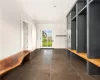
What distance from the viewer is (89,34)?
133 inches

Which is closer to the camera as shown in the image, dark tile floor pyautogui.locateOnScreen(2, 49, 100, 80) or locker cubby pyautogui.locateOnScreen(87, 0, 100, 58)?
dark tile floor pyautogui.locateOnScreen(2, 49, 100, 80)

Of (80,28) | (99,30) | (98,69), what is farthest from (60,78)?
(80,28)

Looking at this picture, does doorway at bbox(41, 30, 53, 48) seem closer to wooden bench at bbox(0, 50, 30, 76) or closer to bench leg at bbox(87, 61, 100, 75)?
wooden bench at bbox(0, 50, 30, 76)

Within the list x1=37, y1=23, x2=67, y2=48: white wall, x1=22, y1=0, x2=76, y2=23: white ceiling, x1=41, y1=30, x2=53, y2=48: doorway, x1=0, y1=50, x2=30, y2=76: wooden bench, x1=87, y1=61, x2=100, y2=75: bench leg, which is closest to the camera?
x1=0, y1=50, x2=30, y2=76: wooden bench

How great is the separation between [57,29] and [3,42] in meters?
10.1

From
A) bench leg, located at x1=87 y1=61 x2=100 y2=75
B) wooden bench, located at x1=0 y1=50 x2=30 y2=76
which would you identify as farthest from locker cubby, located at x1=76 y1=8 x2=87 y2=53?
wooden bench, located at x1=0 y1=50 x2=30 y2=76

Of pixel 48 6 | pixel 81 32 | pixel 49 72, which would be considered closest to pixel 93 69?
pixel 49 72

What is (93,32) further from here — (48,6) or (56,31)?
(56,31)

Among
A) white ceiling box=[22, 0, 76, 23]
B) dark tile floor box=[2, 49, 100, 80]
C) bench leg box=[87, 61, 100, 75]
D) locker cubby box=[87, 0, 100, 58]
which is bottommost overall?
dark tile floor box=[2, 49, 100, 80]

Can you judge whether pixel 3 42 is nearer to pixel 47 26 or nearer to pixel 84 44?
pixel 84 44

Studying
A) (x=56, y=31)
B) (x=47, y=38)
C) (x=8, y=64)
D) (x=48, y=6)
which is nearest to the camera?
(x=8, y=64)

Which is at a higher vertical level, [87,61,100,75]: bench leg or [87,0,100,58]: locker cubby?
[87,0,100,58]: locker cubby

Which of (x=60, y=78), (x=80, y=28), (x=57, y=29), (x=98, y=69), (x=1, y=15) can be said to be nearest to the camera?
(x=60, y=78)

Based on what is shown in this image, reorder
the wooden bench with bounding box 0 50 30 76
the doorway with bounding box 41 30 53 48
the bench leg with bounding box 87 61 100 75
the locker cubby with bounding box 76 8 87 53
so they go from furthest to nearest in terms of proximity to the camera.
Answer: the doorway with bounding box 41 30 53 48 < the locker cubby with bounding box 76 8 87 53 < the bench leg with bounding box 87 61 100 75 < the wooden bench with bounding box 0 50 30 76
